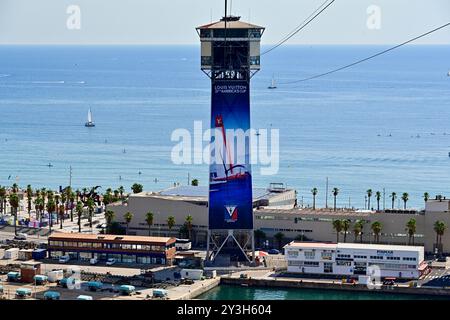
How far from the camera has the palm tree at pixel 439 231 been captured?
21.2 meters

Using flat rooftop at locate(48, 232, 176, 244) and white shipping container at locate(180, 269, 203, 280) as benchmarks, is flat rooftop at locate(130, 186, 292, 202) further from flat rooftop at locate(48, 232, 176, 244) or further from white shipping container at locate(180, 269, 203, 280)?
white shipping container at locate(180, 269, 203, 280)

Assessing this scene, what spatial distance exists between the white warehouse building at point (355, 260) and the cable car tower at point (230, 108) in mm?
1226

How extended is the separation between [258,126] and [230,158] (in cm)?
3074

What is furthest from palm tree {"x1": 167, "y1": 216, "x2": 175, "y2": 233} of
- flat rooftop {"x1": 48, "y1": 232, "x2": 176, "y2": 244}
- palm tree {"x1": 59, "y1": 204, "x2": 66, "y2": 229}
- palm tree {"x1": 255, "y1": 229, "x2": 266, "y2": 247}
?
palm tree {"x1": 59, "y1": 204, "x2": 66, "y2": 229}

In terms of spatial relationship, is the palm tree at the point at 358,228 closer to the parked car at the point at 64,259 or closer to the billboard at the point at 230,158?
the billboard at the point at 230,158

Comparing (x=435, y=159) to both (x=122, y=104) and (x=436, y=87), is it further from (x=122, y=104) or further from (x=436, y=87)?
(x=436, y=87)

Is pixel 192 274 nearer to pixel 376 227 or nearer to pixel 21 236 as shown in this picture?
pixel 376 227

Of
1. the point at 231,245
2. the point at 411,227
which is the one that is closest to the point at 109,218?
the point at 231,245

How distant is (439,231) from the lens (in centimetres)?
2123

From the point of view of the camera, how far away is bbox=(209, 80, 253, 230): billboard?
20.0 meters

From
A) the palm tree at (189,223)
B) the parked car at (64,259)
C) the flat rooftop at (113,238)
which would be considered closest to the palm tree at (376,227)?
the palm tree at (189,223)

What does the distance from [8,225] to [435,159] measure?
21.8 m

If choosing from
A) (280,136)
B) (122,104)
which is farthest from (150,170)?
(122,104)
